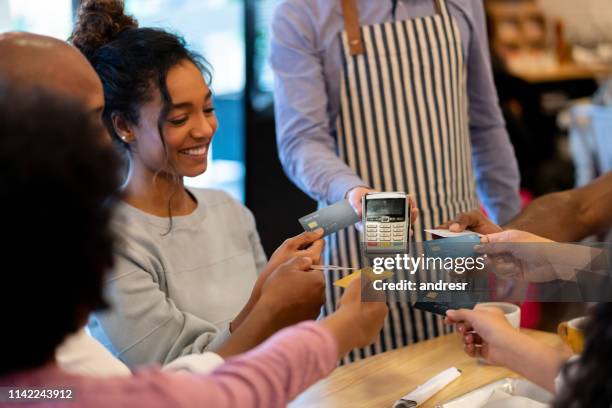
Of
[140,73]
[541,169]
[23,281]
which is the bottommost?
[541,169]

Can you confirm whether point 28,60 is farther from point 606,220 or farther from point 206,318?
point 606,220

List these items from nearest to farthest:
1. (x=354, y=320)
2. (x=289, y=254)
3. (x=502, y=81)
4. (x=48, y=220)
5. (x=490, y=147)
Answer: (x=48, y=220) → (x=354, y=320) → (x=289, y=254) → (x=490, y=147) → (x=502, y=81)

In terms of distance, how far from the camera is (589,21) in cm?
537

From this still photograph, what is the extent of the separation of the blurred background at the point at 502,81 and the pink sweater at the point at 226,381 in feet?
4.47

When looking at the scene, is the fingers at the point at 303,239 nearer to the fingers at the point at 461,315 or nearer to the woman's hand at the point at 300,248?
the woman's hand at the point at 300,248

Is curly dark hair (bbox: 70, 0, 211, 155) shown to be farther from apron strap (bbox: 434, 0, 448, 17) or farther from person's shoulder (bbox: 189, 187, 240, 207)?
apron strap (bbox: 434, 0, 448, 17)

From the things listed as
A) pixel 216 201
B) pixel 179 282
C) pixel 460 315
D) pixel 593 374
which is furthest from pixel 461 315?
pixel 216 201

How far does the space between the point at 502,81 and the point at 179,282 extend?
3.30m

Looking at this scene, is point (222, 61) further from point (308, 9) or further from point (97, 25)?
point (97, 25)

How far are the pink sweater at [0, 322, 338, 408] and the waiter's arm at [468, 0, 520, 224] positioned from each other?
Result: 1.10m

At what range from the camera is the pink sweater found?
2.34 feet

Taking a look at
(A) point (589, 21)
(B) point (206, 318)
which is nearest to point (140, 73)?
(B) point (206, 318)

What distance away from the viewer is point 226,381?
30.2 inches

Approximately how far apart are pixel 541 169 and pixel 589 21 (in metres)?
1.66
